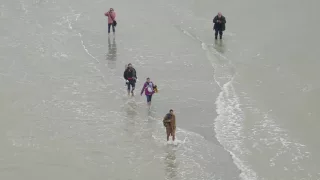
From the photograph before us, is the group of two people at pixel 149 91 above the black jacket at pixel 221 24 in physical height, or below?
below

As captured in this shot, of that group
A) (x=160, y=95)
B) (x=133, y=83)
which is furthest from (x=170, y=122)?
(x=160, y=95)

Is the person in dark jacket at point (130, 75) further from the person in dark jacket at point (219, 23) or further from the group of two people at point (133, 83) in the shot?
the person in dark jacket at point (219, 23)

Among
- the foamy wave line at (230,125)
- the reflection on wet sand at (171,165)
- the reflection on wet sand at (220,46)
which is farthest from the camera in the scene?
the reflection on wet sand at (220,46)

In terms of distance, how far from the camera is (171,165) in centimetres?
1599

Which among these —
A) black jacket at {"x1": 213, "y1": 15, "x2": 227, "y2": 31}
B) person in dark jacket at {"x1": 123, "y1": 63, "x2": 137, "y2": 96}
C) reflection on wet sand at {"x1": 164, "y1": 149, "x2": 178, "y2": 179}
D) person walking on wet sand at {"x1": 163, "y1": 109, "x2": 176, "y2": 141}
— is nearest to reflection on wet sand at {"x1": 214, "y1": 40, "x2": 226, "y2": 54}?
black jacket at {"x1": 213, "y1": 15, "x2": 227, "y2": 31}

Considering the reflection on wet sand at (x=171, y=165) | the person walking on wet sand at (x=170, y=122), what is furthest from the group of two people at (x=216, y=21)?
the reflection on wet sand at (x=171, y=165)

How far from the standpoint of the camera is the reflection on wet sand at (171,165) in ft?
50.8

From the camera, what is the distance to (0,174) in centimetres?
1522

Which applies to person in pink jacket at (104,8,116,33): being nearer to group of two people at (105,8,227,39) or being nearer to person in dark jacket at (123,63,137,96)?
group of two people at (105,8,227,39)

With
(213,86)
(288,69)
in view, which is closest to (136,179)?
(213,86)

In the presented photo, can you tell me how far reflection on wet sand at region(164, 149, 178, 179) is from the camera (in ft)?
50.8

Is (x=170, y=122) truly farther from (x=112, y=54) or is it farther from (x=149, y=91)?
(x=112, y=54)

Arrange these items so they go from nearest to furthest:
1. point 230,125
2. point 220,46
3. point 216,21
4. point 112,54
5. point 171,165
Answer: point 171,165 → point 230,125 → point 112,54 → point 220,46 → point 216,21

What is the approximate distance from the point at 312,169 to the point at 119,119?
6231 millimetres
